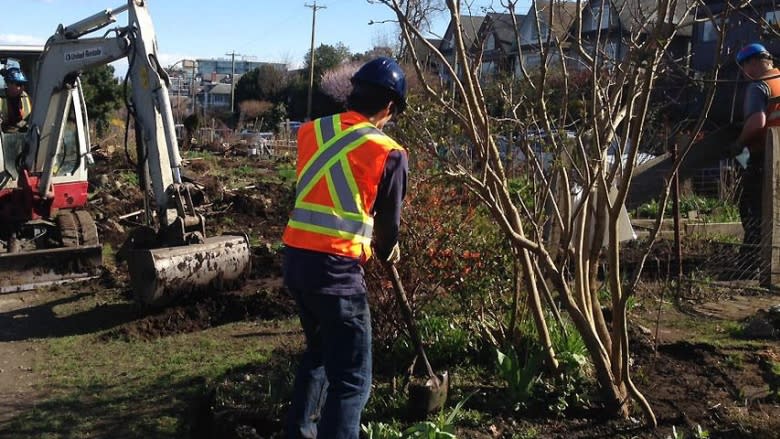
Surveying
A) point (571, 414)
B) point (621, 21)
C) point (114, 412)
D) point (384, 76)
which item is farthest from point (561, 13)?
point (114, 412)

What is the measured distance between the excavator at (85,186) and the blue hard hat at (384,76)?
4573 mm

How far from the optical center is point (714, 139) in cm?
935

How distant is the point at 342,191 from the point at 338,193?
0.02 metres

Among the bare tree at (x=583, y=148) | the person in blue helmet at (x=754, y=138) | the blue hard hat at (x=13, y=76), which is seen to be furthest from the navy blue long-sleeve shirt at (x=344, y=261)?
the blue hard hat at (x=13, y=76)

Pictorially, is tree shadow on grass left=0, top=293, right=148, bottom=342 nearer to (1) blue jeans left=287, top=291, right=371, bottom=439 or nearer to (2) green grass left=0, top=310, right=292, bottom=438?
(2) green grass left=0, top=310, right=292, bottom=438

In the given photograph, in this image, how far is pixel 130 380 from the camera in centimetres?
629

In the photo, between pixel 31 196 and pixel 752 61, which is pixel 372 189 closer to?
pixel 752 61

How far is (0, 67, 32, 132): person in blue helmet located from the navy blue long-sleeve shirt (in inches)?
314

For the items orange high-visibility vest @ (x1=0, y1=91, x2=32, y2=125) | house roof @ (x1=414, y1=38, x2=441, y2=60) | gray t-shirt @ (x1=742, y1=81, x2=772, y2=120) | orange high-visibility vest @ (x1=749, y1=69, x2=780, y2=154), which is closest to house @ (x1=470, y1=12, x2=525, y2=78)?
house roof @ (x1=414, y1=38, x2=441, y2=60)

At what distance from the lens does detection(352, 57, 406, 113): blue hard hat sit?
4.02 m

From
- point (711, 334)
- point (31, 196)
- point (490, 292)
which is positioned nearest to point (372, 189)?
point (490, 292)

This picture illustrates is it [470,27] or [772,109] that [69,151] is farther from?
[772,109]

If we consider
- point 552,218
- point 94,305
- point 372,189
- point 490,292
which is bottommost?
point 94,305

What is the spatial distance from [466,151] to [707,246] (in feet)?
14.1
